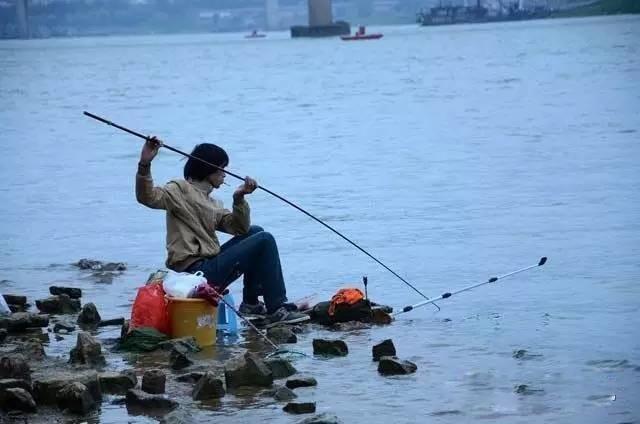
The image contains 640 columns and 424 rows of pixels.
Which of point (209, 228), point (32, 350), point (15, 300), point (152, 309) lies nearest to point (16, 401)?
point (32, 350)

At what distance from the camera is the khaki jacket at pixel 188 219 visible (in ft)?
27.8

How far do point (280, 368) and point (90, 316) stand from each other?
1829 millimetres

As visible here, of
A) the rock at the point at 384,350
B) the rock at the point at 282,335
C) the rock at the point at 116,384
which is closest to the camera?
the rock at the point at 116,384

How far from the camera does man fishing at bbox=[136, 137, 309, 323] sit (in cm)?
849

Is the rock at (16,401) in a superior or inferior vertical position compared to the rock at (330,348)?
superior

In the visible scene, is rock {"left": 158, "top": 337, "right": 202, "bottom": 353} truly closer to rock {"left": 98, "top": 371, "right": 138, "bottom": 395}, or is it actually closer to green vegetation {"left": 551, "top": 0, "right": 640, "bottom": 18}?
rock {"left": 98, "top": 371, "right": 138, "bottom": 395}

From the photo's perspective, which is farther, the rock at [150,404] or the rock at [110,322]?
the rock at [110,322]

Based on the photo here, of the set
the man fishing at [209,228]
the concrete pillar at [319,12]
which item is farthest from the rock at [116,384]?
the concrete pillar at [319,12]

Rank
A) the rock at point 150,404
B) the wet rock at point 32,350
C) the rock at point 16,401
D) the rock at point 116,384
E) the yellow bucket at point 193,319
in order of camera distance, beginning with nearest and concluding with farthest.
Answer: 1. the rock at point 16,401
2. the rock at point 150,404
3. the rock at point 116,384
4. the wet rock at point 32,350
5. the yellow bucket at point 193,319

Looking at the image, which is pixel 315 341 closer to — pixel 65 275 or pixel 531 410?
pixel 531 410

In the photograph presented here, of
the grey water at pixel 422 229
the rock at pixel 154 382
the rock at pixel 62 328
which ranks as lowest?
the grey water at pixel 422 229

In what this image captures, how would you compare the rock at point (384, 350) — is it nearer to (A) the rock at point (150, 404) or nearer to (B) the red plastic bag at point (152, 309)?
(B) the red plastic bag at point (152, 309)

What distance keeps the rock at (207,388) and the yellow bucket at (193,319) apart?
3.38ft

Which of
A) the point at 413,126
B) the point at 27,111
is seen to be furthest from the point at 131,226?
the point at 27,111
